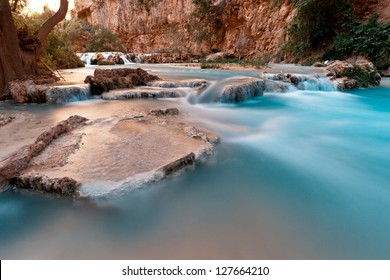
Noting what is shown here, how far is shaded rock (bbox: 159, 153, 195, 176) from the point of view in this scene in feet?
8.57

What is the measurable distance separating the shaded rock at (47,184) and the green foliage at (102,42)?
30.5m

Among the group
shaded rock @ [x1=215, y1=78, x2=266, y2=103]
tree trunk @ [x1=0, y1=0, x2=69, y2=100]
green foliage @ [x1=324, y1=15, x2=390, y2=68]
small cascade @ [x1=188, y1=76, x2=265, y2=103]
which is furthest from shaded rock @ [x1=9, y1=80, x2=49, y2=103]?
green foliage @ [x1=324, y1=15, x2=390, y2=68]

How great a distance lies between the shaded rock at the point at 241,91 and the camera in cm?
692

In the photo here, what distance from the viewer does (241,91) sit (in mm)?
7133

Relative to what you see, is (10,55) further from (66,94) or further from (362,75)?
(362,75)

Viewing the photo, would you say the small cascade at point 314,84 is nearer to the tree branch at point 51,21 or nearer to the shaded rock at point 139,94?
the shaded rock at point 139,94

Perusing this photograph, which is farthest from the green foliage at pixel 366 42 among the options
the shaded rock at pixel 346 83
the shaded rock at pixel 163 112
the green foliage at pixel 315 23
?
the shaded rock at pixel 163 112

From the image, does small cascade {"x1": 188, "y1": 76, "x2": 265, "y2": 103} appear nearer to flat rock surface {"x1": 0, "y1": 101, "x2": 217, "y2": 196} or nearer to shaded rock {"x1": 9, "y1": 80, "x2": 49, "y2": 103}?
flat rock surface {"x1": 0, "y1": 101, "x2": 217, "y2": 196}

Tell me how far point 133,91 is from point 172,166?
Answer: 4.60m

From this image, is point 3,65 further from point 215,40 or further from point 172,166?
point 215,40

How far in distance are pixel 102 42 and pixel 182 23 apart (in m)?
9.54

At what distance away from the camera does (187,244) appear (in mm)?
1834

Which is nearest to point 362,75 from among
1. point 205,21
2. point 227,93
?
point 227,93

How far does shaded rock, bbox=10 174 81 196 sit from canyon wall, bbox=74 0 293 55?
9454 millimetres
